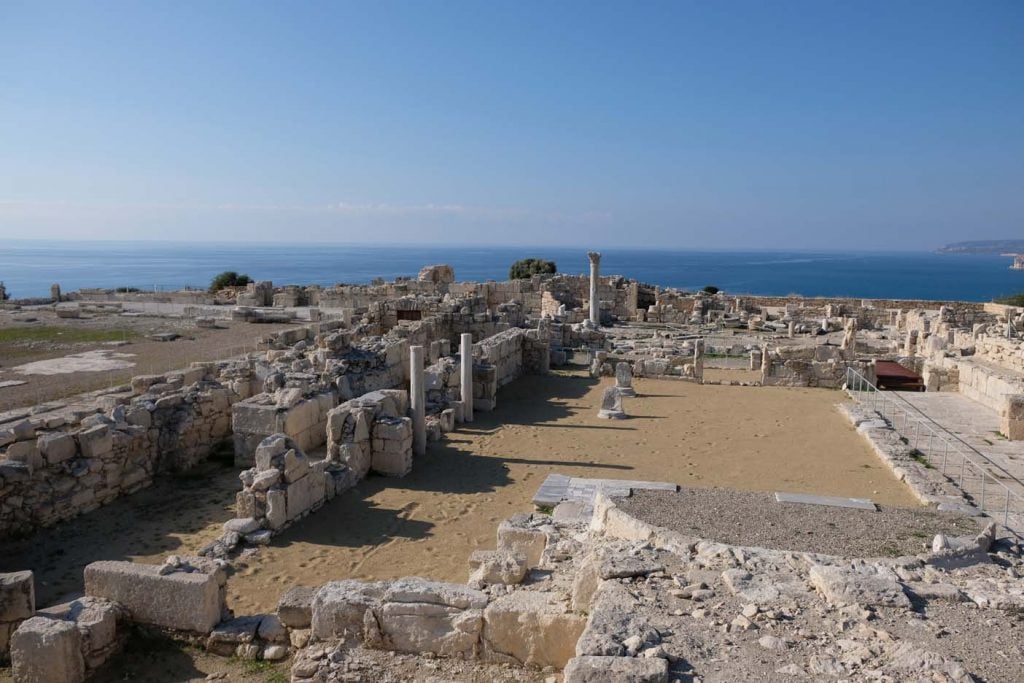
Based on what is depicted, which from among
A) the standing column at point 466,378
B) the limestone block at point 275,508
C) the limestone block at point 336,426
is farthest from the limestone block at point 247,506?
the standing column at point 466,378

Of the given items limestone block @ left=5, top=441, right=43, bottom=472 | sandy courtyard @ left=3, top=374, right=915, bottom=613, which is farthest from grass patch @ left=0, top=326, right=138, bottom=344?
limestone block @ left=5, top=441, right=43, bottom=472

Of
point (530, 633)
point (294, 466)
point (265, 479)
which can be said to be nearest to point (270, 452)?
point (294, 466)

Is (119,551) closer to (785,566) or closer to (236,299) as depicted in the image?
(785,566)

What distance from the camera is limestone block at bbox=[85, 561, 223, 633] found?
5.89 m

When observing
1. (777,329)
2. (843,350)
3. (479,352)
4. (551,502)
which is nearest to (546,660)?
(551,502)

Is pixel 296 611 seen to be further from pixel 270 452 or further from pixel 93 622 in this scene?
pixel 270 452

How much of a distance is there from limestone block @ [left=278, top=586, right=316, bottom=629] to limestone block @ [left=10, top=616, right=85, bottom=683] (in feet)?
4.99

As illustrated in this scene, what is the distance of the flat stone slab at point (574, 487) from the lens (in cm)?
903

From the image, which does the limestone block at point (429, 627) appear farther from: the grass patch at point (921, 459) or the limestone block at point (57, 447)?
the grass patch at point (921, 459)

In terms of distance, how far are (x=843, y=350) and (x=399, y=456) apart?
15.3m

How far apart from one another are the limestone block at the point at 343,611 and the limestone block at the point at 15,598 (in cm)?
263

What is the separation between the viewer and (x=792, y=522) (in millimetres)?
7336

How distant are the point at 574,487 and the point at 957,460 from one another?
21.9 feet

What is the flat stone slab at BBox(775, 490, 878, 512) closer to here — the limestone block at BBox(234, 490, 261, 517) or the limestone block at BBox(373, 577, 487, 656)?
the limestone block at BBox(373, 577, 487, 656)
